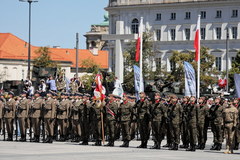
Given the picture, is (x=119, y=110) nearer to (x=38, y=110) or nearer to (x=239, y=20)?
(x=38, y=110)

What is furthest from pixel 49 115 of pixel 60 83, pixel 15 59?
pixel 15 59

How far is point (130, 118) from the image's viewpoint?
29.0 metres

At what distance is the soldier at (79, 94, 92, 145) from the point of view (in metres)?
30.2

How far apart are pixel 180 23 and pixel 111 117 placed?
79.0 m

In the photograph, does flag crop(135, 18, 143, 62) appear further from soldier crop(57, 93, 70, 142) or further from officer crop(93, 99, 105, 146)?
officer crop(93, 99, 105, 146)

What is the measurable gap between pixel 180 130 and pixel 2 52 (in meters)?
102

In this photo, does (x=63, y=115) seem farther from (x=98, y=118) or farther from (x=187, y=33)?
(x=187, y=33)

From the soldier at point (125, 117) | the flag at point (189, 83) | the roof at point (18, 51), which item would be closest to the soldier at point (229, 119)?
the soldier at point (125, 117)

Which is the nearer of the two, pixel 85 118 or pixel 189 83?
pixel 85 118

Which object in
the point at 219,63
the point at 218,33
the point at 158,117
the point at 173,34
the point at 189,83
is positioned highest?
the point at 173,34

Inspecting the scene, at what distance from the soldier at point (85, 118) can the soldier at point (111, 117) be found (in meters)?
0.99

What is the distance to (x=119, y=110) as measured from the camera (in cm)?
2923

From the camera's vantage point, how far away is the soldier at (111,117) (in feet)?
95.6

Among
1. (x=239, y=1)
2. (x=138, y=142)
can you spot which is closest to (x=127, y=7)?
(x=239, y=1)
